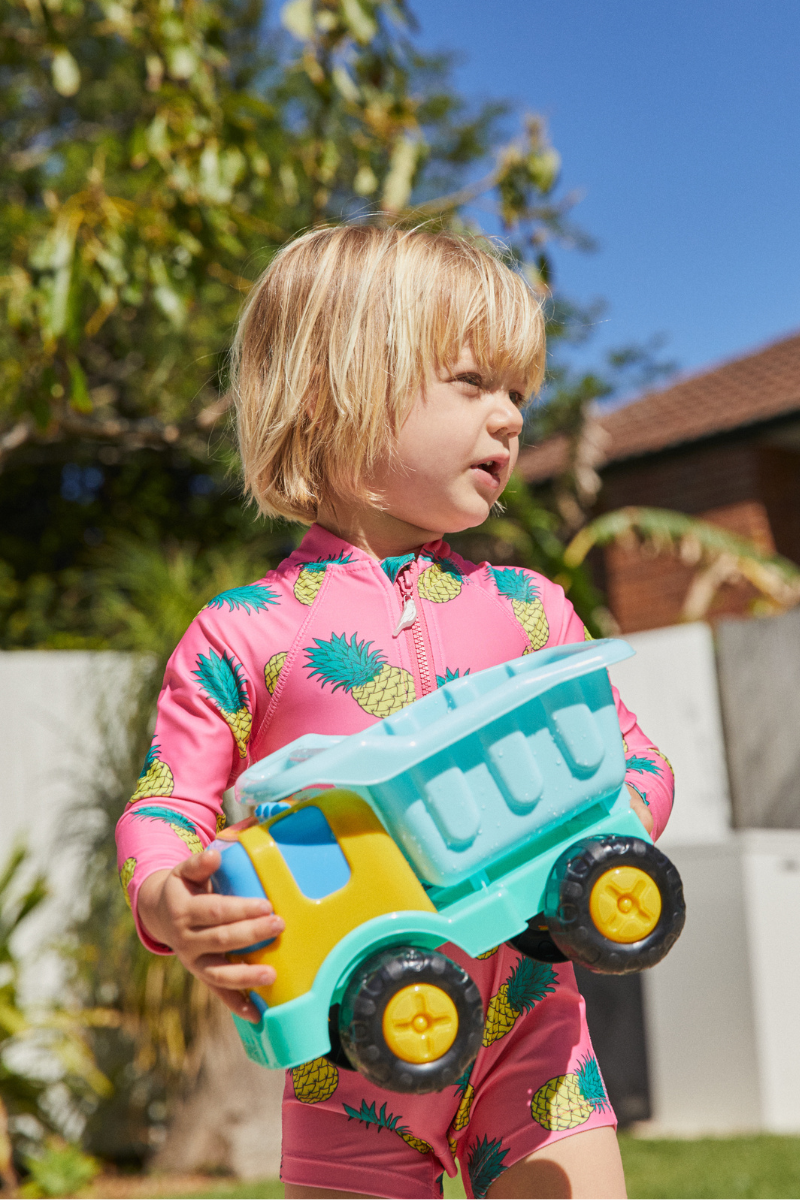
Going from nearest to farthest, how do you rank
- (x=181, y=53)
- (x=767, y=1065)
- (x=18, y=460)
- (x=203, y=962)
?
(x=203, y=962) < (x=181, y=53) < (x=767, y=1065) < (x=18, y=460)

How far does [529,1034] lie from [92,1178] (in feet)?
15.8

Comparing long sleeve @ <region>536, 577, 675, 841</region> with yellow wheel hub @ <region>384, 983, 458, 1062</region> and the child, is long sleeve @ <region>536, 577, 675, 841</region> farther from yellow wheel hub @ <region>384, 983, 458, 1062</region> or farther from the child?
yellow wheel hub @ <region>384, 983, 458, 1062</region>

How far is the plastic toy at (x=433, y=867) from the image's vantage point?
111cm

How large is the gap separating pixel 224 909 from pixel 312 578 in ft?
1.83

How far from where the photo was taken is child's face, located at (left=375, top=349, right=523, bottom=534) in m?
1.53

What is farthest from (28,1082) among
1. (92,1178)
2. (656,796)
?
(656,796)

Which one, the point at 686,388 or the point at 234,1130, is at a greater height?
the point at 686,388

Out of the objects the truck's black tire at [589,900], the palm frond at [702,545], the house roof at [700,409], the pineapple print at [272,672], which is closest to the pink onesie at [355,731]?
the pineapple print at [272,672]

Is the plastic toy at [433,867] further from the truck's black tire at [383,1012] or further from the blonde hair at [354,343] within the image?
the blonde hair at [354,343]

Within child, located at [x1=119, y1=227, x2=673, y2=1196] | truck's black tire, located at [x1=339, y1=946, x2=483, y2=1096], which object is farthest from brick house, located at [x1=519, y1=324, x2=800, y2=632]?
truck's black tire, located at [x1=339, y1=946, x2=483, y2=1096]

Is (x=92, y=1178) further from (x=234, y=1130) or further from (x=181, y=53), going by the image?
(x=181, y=53)

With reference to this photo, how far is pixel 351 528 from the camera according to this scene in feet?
5.45

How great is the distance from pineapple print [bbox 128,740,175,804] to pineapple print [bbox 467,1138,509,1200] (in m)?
0.56

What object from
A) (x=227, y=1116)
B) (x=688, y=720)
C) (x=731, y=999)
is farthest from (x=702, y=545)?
(x=227, y=1116)
